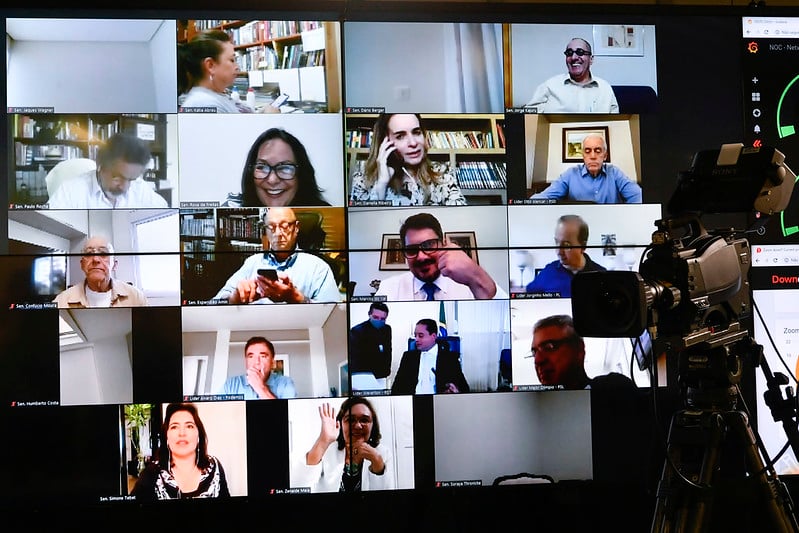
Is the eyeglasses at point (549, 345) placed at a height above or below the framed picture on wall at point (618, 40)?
below

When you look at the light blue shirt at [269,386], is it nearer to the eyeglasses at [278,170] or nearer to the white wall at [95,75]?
the eyeglasses at [278,170]

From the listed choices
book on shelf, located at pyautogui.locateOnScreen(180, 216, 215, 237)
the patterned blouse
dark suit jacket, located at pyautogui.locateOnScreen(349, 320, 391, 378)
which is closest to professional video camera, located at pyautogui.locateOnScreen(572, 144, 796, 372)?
the patterned blouse

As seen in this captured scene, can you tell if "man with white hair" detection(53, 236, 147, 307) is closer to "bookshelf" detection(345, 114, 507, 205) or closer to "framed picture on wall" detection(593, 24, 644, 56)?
"bookshelf" detection(345, 114, 507, 205)

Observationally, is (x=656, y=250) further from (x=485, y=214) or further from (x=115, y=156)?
(x=115, y=156)

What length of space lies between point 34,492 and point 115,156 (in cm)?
137

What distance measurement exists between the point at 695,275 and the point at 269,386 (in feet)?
5.99

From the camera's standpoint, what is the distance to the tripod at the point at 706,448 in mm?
1988

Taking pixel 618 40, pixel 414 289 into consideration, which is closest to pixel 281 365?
pixel 414 289

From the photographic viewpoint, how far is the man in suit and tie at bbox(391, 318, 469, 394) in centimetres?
321

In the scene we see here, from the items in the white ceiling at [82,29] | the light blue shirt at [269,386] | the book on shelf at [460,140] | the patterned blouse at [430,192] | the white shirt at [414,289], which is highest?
the white ceiling at [82,29]

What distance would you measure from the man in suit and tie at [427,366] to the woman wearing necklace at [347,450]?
0.17m

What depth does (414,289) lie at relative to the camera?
3217mm

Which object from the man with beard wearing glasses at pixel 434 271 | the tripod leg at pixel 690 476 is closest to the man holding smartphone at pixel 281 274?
the man with beard wearing glasses at pixel 434 271

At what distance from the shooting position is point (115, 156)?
3.11 meters
